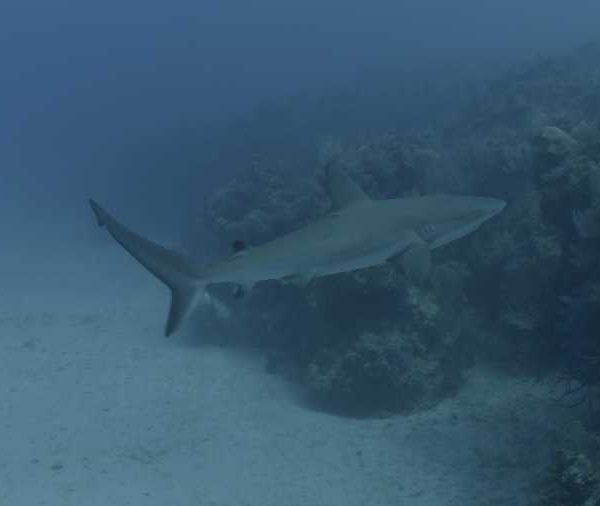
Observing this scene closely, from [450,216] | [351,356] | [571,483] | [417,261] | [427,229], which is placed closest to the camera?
[571,483]

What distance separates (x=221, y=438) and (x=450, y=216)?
507 cm

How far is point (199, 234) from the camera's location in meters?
22.0

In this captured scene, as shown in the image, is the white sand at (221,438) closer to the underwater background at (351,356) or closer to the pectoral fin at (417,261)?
the underwater background at (351,356)

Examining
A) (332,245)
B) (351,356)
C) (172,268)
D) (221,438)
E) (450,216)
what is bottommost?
(221,438)

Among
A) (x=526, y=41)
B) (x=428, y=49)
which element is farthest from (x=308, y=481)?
(x=428, y=49)

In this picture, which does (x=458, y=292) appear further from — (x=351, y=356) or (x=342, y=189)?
(x=342, y=189)

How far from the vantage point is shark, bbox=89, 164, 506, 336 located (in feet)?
22.6

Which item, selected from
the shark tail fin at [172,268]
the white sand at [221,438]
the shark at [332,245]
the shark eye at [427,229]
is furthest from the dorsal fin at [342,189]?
the white sand at [221,438]

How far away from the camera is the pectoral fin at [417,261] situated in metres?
7.57

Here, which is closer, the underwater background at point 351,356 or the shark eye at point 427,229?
the shark eye at point 427,229

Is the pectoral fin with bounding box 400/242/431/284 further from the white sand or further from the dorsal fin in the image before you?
the white sand

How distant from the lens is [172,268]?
23.2ft

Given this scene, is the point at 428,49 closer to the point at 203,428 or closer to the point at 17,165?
the point at 17,165

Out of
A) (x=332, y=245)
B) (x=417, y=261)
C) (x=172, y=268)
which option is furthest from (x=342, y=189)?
(x=172, y=268)
